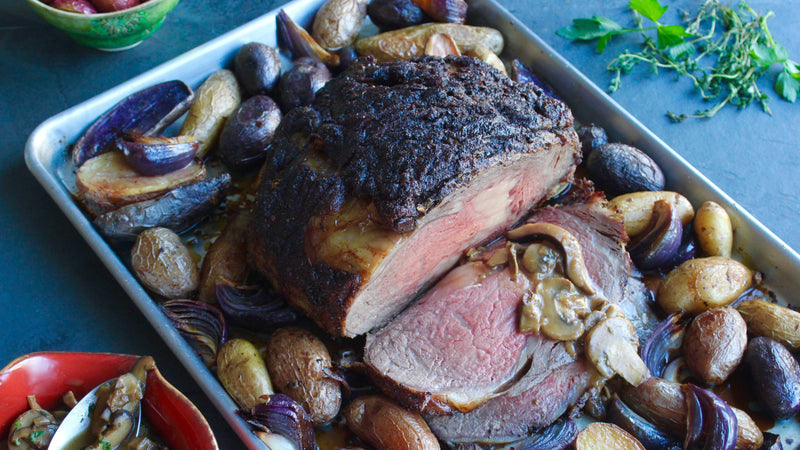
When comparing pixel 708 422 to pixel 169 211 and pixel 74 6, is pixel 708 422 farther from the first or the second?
pixel 74 6

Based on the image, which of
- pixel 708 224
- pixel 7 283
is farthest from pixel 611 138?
pixel 7 283

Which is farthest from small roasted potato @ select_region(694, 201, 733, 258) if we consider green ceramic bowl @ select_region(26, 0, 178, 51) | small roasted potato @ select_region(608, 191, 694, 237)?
green ceramic bowl @ select_region(26, 0, 178, 51)

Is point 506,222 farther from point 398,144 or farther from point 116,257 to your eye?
point 116,257

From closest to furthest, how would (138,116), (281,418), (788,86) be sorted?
1. (281,418)
2. (138,116)
3. (788,86)

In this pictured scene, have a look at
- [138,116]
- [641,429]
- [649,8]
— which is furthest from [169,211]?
[649,8]

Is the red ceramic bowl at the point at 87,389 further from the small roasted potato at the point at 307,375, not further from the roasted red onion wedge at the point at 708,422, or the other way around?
the roasted red onion wedge at the point at 708,422
